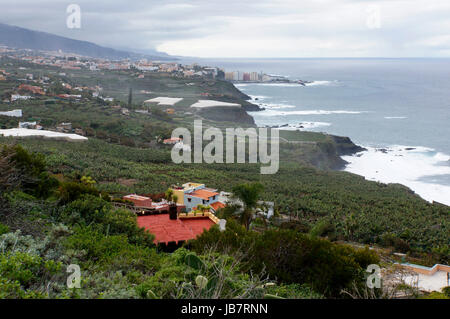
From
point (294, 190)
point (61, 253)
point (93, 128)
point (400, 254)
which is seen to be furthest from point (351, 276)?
point (93, 128)

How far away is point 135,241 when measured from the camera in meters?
8.24

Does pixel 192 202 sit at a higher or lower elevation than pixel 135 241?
lower

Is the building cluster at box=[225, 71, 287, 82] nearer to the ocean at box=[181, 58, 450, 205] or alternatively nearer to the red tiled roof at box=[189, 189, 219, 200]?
the ocean at box=[181, 58, 450, 205]

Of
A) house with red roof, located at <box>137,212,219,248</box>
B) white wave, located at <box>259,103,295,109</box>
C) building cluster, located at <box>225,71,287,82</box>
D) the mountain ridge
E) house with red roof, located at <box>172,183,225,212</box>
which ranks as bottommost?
house with red roof, located at <box>172,183,225,212</box>

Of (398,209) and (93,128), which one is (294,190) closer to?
(398,209)

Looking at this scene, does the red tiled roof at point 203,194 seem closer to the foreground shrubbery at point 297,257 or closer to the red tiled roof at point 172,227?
the red tiled roof at point 172,227

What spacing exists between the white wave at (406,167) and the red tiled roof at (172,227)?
75.3 ft

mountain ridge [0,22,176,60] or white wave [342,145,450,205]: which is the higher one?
mountain ridge [0,22,176,60]

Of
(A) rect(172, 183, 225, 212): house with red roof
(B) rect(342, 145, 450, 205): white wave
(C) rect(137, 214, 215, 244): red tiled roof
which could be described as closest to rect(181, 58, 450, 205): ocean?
(B) rect(342, 145, 450, 205): white wave

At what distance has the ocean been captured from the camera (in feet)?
114

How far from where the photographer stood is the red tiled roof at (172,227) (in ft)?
30.5

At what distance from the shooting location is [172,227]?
10.0 m

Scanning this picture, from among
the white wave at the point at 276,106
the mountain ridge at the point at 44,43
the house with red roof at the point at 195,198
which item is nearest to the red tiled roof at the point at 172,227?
the house with red roof at the point at 195,198

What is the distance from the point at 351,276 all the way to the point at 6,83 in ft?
188
